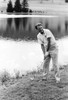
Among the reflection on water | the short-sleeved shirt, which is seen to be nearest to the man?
the short-sleeved shirt

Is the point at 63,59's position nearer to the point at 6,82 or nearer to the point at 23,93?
the point at 6,82

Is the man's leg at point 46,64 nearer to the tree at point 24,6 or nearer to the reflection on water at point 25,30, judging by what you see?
the reflection on water at point 25,30

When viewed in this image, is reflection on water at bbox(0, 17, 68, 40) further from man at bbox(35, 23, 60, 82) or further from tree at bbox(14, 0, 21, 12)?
tree at bbox(14, 0, 21, 12)

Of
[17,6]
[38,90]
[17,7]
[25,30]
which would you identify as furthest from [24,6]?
[38,90]

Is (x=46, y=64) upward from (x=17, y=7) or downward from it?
upward

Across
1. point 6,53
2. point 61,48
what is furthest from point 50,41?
point 61,48

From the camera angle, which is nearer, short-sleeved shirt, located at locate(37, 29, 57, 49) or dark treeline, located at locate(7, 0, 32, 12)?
short-sleeved shirt, located at locate(37, 29, 57, 49)

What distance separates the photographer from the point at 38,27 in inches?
302

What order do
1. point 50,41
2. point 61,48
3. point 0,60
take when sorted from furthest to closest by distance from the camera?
point 61,48 → point 0,60 → point 50,41

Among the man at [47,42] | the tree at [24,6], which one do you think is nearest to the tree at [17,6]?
the tree at [24,6]

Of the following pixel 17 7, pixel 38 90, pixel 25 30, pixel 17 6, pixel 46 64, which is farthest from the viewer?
pixel 17 6

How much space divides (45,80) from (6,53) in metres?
9.18

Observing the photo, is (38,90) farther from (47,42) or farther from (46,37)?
(46,37)

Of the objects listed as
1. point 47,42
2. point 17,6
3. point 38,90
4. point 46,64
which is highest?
point 47,42
